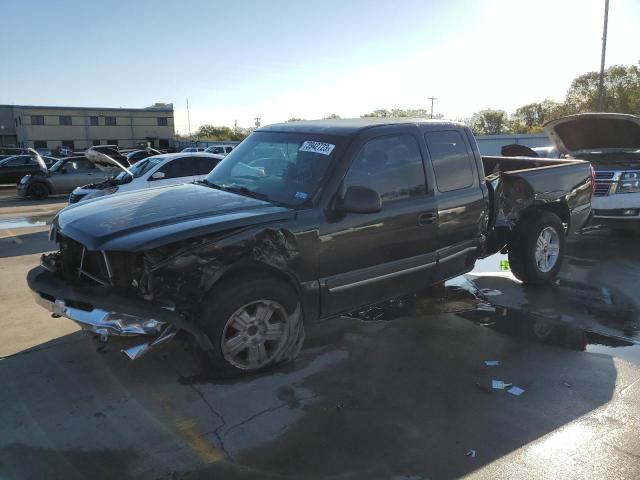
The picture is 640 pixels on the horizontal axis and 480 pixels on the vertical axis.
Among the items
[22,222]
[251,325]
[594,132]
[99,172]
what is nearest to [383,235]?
[251,325]

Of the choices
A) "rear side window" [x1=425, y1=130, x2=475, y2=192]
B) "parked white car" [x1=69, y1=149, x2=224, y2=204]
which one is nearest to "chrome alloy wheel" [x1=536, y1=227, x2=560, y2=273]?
"rear side window" [x1=425, y1=130, x2=475, y2=192]

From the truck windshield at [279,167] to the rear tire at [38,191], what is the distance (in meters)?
15.2

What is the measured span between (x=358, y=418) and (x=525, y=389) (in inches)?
53.3

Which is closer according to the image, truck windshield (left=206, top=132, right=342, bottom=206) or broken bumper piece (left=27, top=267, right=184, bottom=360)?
broken bumper piece (left=27, top=267, right=184, bottom=360)

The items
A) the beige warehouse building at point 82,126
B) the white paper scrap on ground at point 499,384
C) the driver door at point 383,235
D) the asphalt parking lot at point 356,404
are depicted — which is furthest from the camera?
the beige warehouse building at point 82,126

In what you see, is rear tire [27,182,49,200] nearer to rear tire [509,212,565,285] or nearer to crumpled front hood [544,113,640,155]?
crumpled front hood [544,113,640,155]

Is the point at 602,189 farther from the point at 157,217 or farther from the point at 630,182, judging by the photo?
the point at 157,217

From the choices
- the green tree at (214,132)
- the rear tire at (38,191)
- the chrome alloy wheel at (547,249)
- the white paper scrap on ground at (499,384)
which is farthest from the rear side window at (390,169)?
the green tree at (214,132)

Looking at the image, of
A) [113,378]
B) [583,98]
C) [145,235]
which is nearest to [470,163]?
[145,235]

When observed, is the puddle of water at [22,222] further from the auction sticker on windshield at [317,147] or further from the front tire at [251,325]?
the front tire at [251,325]

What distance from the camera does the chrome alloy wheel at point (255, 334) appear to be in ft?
12.1

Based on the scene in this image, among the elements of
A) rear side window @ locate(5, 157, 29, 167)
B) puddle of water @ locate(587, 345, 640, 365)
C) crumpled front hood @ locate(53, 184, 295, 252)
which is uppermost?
rear side window @ locate(5, 157, 29, 167)

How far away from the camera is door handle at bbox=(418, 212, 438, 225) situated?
15.1 feet

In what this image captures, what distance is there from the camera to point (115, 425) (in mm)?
3271
